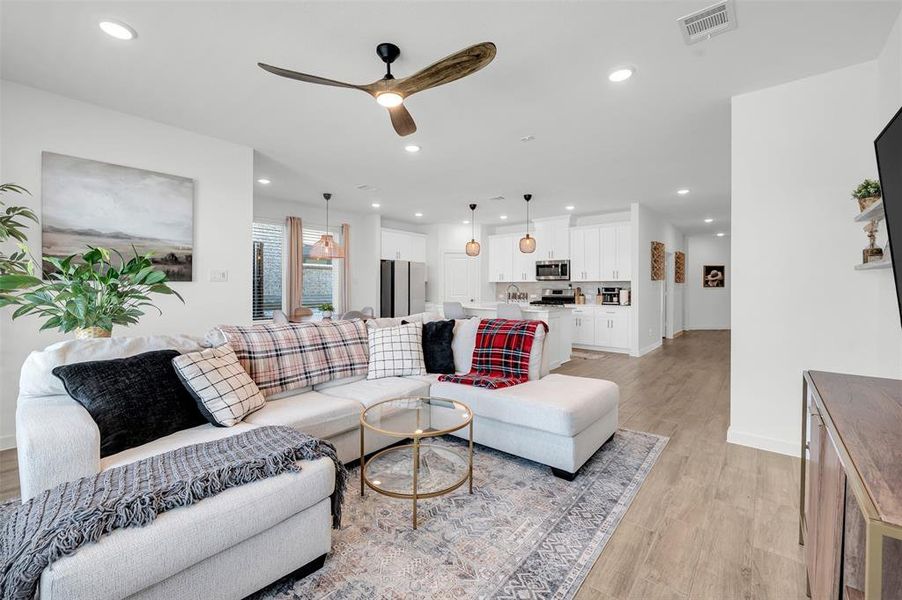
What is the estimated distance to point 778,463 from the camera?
103 inches

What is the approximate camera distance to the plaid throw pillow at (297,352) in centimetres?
247

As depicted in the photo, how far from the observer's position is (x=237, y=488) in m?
1.38

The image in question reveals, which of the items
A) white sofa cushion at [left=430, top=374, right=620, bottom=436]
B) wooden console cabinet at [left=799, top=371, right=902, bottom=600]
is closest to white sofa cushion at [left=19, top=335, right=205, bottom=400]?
white sofa cushion at [left=430, top=374, right=620, bottom=436]

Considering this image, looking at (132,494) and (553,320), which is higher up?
(553,320)

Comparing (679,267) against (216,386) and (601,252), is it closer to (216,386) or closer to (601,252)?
(601,252)

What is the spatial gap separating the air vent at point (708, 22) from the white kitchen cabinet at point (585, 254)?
5167 mm

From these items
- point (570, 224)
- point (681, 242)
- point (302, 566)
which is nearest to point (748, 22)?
point (302, 566)

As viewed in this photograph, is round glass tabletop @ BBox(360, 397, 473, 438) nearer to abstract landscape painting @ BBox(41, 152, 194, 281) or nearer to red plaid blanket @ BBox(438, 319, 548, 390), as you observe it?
red plaid blanket @ BBox(438, 319, 548, 390)

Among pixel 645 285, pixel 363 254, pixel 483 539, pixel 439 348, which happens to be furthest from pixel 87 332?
pixel 645 285

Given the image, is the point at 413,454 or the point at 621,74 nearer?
the point at 413,454

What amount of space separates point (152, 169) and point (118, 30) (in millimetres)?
1422

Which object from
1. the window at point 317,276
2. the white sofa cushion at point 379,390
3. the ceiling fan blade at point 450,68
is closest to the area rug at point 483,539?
the white sofa cushion at point 379,390

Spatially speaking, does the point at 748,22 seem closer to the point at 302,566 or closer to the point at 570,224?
the point at 302,566

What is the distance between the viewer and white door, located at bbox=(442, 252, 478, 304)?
8.47m
